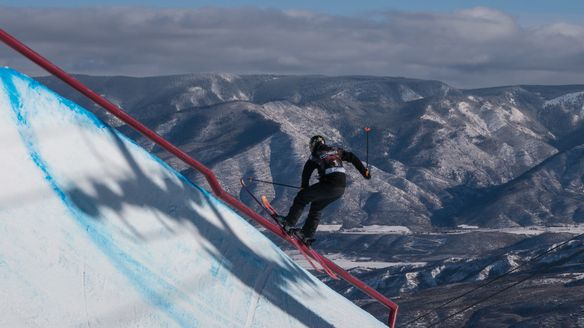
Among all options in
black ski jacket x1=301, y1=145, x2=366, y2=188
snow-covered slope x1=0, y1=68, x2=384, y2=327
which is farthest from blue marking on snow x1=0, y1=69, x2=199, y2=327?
black ski jacket x1=301, y1=145, x2=366, y2=188

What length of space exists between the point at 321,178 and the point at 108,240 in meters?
7.73

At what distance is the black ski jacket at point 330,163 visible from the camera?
18.3 meters

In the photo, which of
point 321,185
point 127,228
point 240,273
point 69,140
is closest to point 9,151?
point 69,140

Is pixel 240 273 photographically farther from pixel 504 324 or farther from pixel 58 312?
pixel 504 324

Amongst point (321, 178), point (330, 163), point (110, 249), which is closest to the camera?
point (110, 249)

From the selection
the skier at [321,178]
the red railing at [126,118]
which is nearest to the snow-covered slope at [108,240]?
the red railing at [126,118]

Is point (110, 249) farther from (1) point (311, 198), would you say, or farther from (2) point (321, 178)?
(2) point (321, 178)

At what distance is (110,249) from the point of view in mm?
11477

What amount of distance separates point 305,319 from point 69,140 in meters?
5.41

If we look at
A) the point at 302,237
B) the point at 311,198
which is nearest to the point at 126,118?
the point at 311,198

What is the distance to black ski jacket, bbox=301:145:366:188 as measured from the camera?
1833cm

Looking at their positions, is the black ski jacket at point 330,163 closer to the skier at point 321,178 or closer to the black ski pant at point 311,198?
the skier at point 321,178

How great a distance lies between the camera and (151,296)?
11797 mm

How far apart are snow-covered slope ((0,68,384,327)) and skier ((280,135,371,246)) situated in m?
3.49
